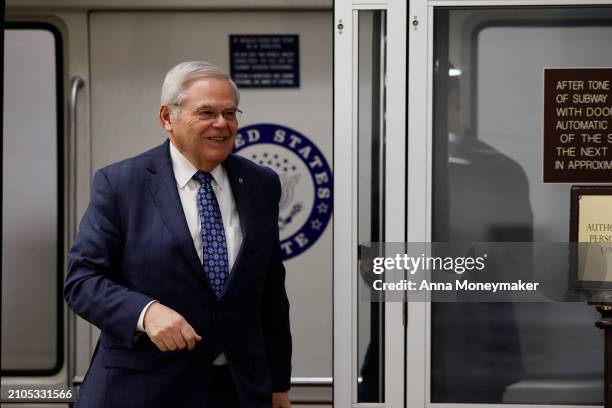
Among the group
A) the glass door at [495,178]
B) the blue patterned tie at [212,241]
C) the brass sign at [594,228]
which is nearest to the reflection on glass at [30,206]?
the blue patterned tie at [212,241]

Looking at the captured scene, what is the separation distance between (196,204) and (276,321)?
1.42ft

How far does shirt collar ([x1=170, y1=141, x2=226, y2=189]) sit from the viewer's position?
2.40 metres

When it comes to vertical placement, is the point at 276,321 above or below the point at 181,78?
below

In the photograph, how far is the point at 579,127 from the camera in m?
2.63

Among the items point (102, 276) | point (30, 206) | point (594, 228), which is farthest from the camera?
point (30, 206)

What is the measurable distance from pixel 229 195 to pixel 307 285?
4.31 feet

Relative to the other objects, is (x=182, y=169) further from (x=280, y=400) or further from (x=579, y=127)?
(x=579, y=127)

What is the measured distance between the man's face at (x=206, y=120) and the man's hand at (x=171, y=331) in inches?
17.8

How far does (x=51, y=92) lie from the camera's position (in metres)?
3.71

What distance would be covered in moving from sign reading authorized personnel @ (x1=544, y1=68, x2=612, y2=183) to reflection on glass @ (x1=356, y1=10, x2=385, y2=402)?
50 cm

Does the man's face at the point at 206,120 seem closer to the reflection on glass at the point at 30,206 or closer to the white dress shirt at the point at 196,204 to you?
the white dress shirt at the point at 196,204

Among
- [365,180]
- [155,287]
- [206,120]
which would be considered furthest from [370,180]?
[155,287]

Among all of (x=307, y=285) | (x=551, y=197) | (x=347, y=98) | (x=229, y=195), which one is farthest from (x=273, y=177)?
(x=307, y=285)

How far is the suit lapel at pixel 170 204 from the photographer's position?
2.29 metres
